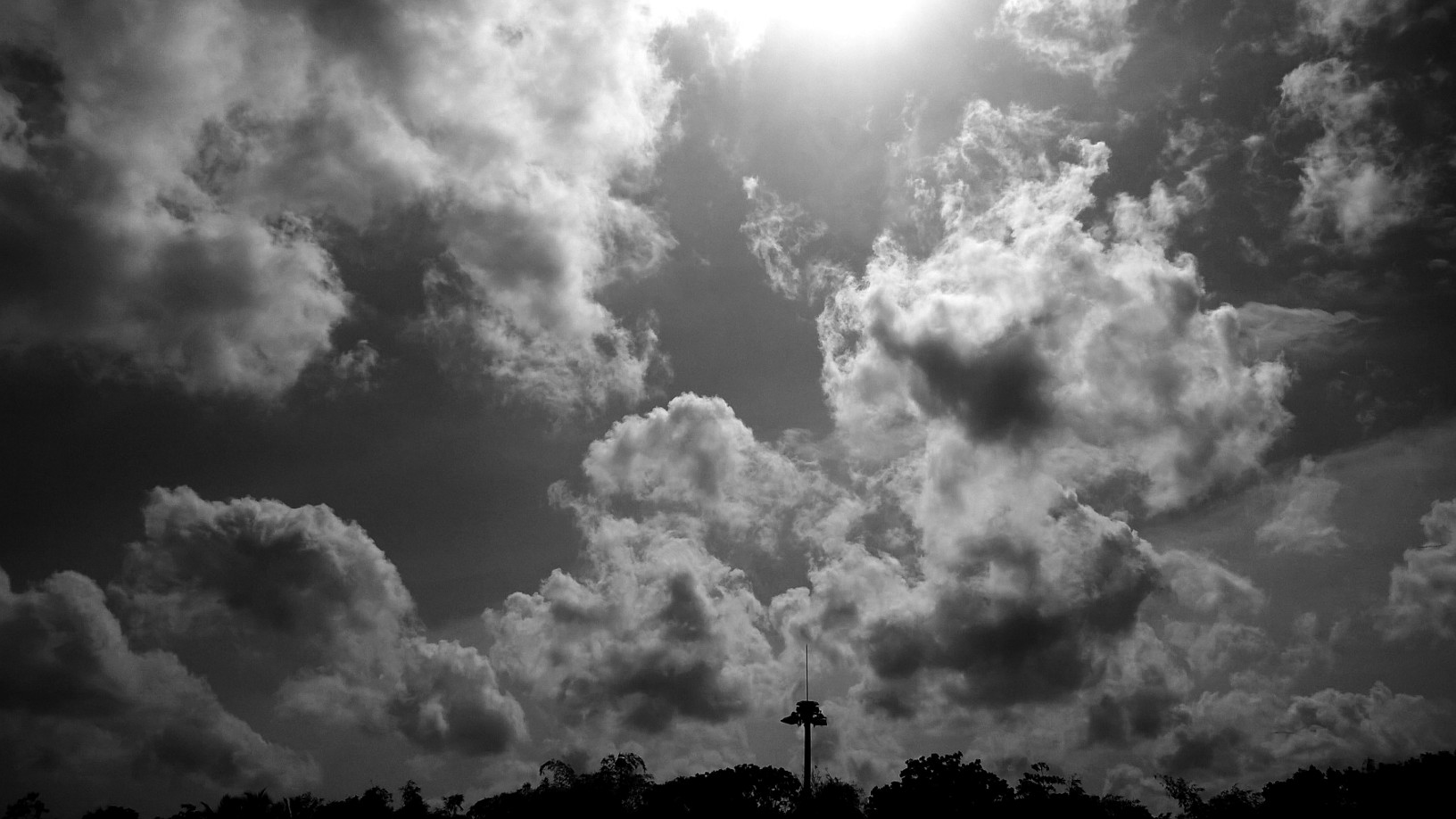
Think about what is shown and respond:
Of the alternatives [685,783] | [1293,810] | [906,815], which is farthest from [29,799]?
[1293,810]

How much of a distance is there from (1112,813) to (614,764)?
171ft

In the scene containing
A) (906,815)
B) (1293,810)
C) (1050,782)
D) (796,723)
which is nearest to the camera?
(796,723)

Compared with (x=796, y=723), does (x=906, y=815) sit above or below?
below

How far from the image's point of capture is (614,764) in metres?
97.1

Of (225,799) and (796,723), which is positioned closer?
(796,723)

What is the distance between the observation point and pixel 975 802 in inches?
3418

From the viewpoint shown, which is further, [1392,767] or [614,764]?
[614,764]

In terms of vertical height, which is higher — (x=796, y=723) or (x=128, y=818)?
(x=796, y=723)

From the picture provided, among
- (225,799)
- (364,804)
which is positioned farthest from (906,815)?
(225,799)

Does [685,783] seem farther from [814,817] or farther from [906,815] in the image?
[906,815]

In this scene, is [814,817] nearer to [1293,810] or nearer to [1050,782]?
[1050,782]

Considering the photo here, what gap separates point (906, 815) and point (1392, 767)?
138 feet

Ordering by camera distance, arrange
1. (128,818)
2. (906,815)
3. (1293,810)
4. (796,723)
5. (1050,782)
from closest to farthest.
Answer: (796,723), (1293,810), (906,815), (1050,782), (128,818)

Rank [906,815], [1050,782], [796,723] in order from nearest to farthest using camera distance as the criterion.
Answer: [796,723] < [906,815] < [1050,782]
